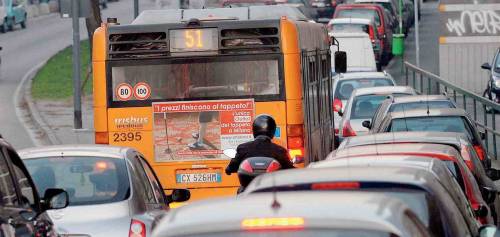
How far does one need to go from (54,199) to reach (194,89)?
7019mm

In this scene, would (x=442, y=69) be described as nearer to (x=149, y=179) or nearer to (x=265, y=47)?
(x=265, y=47)

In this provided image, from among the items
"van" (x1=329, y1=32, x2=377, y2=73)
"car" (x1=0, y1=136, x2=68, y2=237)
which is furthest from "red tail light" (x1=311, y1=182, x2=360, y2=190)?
"van" (x1=329, y1=32, x2=377, y2=73)

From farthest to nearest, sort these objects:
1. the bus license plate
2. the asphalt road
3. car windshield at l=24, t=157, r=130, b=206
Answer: the asphalt road, the bus license plate, car windshield at l=24, t=157, r=130, b=206

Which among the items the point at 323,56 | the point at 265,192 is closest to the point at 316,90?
the point at 323,56

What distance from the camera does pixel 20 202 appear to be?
999 centimetres

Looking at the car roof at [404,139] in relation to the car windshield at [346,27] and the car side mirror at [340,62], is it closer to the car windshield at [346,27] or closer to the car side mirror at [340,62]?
the car side mirror at [340,62]

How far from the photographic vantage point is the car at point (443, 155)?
1166 cm

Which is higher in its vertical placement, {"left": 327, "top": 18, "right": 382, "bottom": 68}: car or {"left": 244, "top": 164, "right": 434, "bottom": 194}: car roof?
{"left": 244, "top": 164, "right": 434, "bottom": 194}: car roof

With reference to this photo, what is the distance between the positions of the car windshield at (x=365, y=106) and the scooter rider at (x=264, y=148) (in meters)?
14.1

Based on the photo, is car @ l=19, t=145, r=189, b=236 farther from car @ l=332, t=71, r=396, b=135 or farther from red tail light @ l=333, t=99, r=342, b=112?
car @ l=332, t=71, r=396, b=135

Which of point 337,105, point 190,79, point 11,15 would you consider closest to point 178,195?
point 190,79

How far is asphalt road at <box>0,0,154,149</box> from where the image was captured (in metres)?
34.3

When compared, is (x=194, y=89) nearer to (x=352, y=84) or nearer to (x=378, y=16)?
(x=352, y=84)

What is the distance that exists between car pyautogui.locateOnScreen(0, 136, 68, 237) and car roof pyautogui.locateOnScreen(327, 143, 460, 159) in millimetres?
2315
